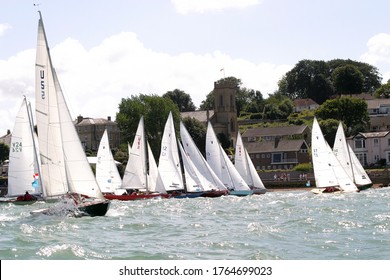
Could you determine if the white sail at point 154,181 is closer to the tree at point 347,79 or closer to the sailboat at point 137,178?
the sailboat at point 137,178

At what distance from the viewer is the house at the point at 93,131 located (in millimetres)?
145000

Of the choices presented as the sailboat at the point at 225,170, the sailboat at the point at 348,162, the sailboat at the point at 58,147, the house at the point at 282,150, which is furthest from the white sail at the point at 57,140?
the house at the point at 282,150

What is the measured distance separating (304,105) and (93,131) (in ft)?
117

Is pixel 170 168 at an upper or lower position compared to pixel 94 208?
upper

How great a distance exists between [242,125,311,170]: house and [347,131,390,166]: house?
20.0 feet

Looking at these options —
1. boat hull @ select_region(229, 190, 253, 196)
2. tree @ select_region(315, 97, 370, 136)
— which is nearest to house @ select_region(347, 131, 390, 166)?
tree @ select_region(315, 97, 370, 136)

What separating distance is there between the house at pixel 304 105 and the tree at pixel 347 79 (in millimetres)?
5919

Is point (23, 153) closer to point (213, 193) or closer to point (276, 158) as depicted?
point (213, 193)

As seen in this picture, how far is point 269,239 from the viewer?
26344 millimetres

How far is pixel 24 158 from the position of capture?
51.1 meters

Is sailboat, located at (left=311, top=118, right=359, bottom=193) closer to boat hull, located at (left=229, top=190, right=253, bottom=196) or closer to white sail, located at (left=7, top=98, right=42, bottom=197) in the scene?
boat hull, located at (left=229, top=190, right=253, bottom=196)

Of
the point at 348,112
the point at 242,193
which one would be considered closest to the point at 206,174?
the point at 242,193

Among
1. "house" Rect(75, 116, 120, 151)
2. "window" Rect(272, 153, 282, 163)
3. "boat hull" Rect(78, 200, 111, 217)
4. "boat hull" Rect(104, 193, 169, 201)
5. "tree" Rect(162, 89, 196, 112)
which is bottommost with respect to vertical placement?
"boat hull" Rect(104, 193, 169, 201)

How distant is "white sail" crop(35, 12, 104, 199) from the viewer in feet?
120
